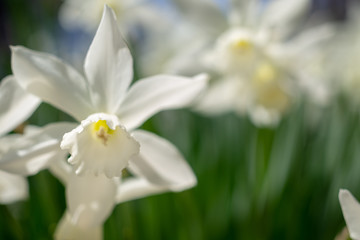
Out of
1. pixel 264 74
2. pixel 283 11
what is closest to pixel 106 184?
pixel 264 74

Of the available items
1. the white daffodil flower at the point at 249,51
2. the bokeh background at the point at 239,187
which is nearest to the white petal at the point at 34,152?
the bokeh background at the point at 239,187

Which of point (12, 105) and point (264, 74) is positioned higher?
point (12, 105)

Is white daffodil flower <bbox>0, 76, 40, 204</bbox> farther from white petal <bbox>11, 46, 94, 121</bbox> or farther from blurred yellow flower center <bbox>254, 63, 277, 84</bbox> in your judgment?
blurred yellow flower center <bbox>254, 63, 277, 84</bbox>

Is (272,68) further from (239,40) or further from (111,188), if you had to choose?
(111,188)

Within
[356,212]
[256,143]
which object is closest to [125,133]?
[356,212]

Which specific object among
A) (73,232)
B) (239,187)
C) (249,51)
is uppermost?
(249,51)

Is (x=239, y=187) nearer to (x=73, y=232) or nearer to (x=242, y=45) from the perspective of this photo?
(x=242, y=45)
